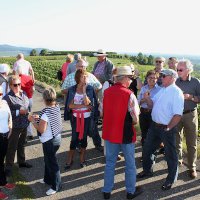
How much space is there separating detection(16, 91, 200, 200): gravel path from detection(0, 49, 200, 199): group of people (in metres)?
0.16

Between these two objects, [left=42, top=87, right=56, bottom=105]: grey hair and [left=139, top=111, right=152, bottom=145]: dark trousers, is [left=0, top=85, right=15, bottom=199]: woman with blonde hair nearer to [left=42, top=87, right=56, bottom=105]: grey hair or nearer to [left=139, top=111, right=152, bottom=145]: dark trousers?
[left=42, top=87, right=56, bottom=105]: grey hair

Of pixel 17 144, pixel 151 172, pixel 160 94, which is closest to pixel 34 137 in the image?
pixel 17 144

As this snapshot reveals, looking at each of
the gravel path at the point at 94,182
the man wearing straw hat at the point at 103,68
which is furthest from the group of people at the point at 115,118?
the man wearing straw hat at the point at 103,68

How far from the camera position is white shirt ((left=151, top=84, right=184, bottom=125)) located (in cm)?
530

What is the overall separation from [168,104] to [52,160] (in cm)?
223

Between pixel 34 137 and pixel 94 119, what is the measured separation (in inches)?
98.5

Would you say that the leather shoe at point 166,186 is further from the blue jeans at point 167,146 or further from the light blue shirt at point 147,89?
the light blue shirt at point 147,89

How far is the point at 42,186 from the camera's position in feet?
18.9

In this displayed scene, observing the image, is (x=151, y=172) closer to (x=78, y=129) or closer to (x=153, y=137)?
(x=153, y=137)

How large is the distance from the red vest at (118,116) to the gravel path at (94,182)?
114 cm

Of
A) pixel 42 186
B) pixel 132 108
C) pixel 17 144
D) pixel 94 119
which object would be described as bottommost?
pixel 42 186

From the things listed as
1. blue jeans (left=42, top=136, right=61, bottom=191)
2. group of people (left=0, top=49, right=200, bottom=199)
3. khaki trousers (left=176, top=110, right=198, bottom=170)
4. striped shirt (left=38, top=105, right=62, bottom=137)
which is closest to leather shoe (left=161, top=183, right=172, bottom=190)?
group of people (left=0, top=49, right=200, bottom=199)

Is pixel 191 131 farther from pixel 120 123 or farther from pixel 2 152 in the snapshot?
pixel 2 152

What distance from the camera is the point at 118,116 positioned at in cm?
502
